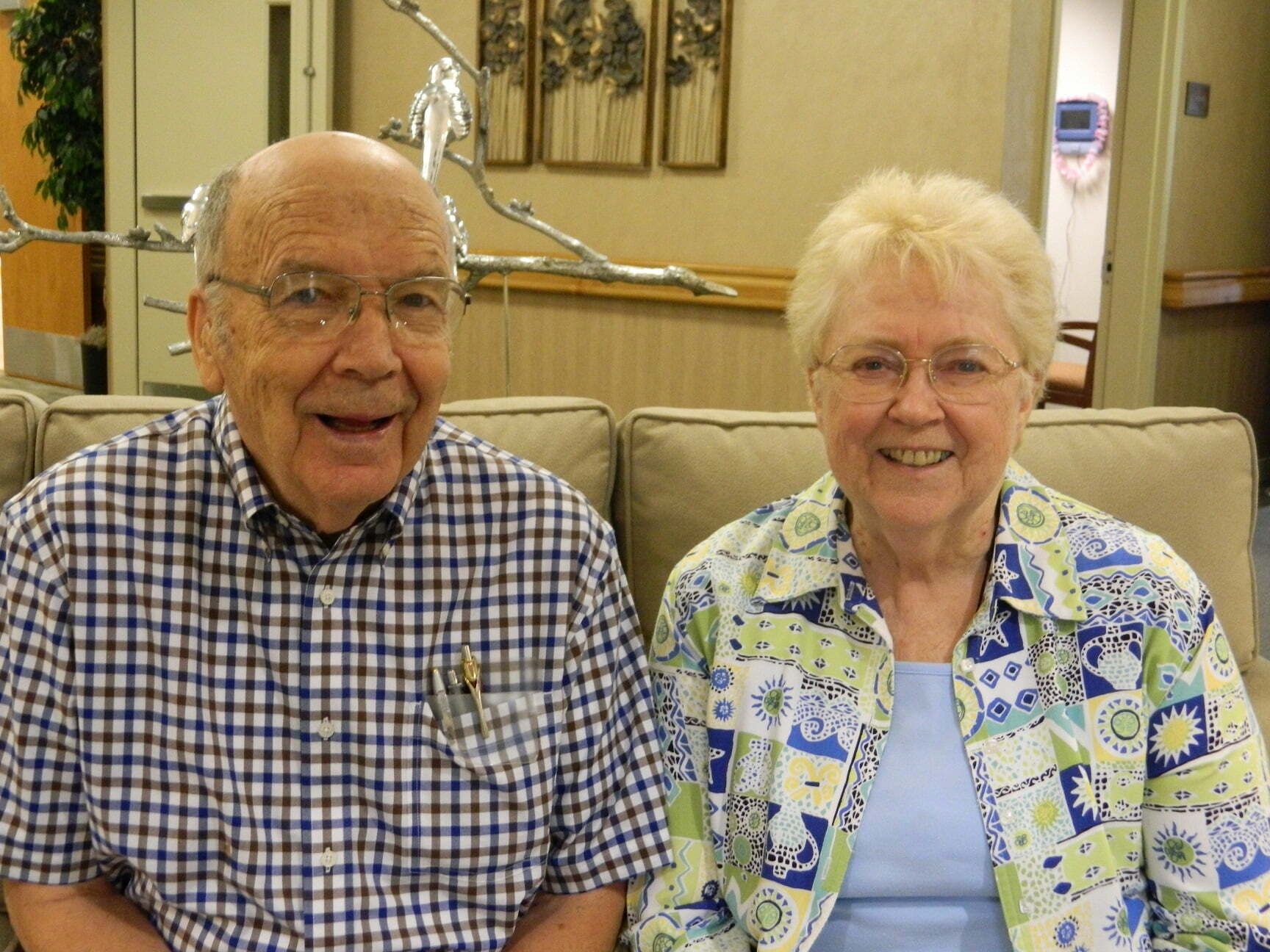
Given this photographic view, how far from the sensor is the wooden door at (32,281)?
26.6ft

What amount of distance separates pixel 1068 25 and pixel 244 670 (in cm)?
854

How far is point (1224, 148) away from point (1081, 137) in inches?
112

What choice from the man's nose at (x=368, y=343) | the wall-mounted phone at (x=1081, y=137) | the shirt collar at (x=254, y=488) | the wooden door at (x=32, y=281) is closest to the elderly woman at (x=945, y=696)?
the shirt collar at (x=254, y=488)

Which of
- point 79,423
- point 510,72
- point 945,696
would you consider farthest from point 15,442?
point 510,72

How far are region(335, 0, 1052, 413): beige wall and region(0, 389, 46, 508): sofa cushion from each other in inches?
121

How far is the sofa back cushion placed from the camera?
183 centimetres

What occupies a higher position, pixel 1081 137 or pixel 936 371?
pixel 1081 137

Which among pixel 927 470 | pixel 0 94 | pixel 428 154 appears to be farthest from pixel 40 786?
pixel 0 94

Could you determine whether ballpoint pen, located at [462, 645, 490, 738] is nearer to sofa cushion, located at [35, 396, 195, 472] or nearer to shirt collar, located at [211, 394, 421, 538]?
shirt collar, located at [211, 394, 421, 538]

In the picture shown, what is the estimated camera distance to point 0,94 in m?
8.80

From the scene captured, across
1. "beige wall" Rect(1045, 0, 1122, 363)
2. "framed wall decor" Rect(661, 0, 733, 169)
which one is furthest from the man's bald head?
"beige wall" Rect(1045, 0, 1122, 363)

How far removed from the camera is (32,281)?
855cm

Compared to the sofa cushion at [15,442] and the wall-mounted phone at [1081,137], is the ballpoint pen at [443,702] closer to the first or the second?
the sofa cushion at [15,442]

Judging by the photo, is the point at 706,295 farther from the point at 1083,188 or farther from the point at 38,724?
the point at 1083,188
